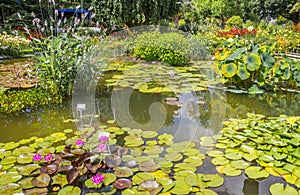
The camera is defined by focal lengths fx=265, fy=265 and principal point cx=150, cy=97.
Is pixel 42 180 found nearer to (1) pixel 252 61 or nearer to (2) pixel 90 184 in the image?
(2) pixel 90 184

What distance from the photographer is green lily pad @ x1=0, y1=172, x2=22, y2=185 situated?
5.93 ft

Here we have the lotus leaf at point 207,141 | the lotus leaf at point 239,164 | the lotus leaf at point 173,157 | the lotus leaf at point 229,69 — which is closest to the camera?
the lotus leaf at point 239,164

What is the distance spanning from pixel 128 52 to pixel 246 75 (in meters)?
4.51

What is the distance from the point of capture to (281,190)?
173 centimetres

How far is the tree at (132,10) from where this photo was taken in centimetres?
945

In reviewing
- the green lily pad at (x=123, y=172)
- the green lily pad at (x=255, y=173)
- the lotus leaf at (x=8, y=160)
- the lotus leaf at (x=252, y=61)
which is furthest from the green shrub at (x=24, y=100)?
the lotus leaf at (x=252, y=61)

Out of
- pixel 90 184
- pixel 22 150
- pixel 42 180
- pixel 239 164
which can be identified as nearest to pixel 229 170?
pixel 239 164

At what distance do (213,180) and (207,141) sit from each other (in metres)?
0.69

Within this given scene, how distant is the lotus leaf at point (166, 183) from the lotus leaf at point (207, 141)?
0.73 m

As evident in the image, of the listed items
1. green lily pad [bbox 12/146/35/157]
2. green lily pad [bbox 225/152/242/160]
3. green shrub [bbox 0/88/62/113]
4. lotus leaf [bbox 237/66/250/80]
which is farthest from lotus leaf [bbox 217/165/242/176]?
green shrub [bbox 0/88/62/113]

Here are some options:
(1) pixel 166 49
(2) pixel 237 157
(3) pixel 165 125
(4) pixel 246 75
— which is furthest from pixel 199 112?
(1) pixel 166 49

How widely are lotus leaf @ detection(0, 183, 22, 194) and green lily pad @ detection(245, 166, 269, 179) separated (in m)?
1.59

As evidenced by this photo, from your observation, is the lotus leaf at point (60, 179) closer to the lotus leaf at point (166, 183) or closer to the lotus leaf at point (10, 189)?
the lotus leaf at point (10, 189)

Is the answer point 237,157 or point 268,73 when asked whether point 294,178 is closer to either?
point 237,157
